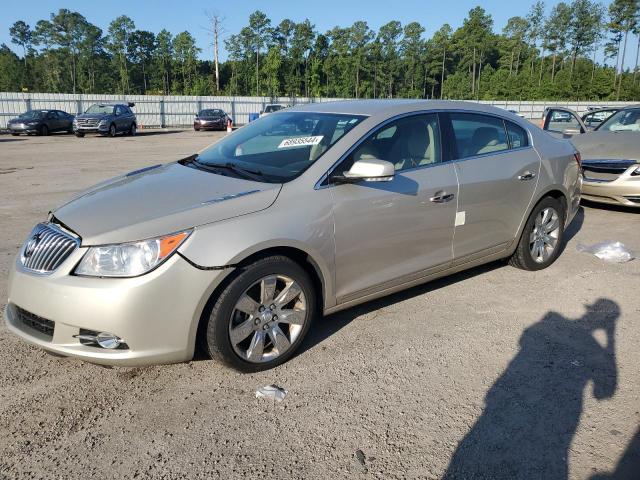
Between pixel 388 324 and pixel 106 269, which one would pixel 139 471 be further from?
pixel 388 324

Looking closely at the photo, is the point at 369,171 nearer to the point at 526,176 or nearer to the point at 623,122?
the point at 526,176

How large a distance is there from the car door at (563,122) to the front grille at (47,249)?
8.60 metres

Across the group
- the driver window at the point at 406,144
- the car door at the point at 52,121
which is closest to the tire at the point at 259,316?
the driver window at the point at 406,144

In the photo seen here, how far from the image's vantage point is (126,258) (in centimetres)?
277

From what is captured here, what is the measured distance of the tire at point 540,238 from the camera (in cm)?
496

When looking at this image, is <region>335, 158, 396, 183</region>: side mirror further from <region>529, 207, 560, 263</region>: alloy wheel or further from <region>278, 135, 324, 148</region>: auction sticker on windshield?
<region>529, 207, 560, 263</region>: alloy wheel

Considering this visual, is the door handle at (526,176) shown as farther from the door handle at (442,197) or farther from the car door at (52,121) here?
the car door at (52,121)

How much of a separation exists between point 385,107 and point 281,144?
86cm

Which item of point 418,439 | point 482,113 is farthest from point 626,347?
point 482,113

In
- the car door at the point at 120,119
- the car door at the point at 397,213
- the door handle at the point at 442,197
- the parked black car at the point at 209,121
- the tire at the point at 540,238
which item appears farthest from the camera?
the parked black car at the point at 209,121

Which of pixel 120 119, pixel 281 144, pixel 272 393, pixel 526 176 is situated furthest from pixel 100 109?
pixel 272 393

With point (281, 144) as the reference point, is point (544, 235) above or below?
below

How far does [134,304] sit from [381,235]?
5.68ft

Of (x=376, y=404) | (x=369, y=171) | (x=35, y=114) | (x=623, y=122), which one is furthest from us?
(x=35, y=114)
